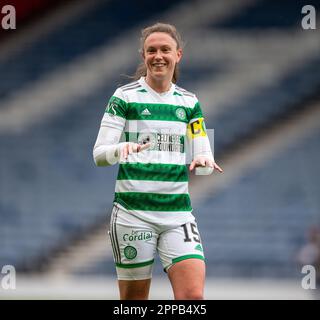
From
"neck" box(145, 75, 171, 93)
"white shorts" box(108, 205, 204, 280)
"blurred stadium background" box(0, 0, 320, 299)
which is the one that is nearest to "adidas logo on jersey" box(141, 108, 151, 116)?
"neck" box(145, 75, 171, 93)

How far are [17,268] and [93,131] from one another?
1.93 metres

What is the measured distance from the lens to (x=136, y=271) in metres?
3.93

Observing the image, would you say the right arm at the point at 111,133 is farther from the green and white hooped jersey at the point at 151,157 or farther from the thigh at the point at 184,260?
the thigh at the point at 184,260

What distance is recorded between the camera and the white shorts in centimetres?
389

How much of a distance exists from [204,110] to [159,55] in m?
5.81

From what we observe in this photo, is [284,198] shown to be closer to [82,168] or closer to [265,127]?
[265,127]

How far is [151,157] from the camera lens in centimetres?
392

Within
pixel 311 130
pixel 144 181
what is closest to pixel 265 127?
pixel 311 130

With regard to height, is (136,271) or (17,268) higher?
(17,268)

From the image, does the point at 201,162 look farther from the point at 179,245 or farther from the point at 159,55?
the point at 159,55

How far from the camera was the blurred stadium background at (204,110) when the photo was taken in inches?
374

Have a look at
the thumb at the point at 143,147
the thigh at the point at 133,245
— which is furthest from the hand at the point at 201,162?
the thigh at the point at 133,245

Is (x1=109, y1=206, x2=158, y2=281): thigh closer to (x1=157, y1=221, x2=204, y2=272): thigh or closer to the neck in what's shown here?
(x1=157, y1=221, x2=204, y2=272): thigh

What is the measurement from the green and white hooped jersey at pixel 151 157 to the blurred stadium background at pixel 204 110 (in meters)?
5.50
